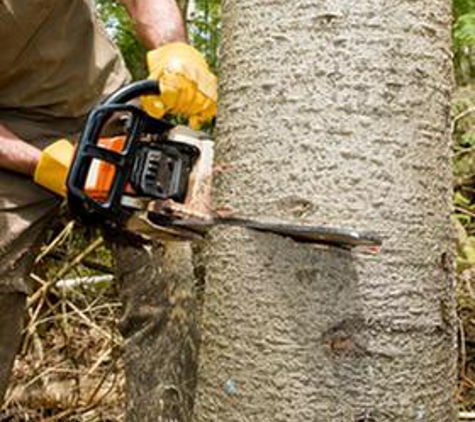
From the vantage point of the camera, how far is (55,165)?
1710mm

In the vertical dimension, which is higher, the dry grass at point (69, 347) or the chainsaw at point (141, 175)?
the chainsaw at point (141, 175)

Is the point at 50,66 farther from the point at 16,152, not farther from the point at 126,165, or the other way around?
the point at 126,165

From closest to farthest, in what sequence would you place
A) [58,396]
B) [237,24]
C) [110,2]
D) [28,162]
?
1. [237,24]
2. [28,162]
3. [58,396]
4. [110,2]

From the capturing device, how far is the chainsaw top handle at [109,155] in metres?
1.33

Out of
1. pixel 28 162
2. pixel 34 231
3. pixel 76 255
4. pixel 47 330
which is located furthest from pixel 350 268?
pixel 47 330

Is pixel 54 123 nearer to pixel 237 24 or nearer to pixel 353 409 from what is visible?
pixel 237 24

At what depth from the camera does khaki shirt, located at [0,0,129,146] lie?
6.22 ft

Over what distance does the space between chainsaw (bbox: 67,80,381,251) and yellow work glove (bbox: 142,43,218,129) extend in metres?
0.06

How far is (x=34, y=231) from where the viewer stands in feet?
6.93

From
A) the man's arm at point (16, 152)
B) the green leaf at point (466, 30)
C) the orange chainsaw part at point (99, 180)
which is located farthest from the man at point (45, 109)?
the green leaf at point (466, 30)

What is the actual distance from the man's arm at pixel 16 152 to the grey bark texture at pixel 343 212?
967mm

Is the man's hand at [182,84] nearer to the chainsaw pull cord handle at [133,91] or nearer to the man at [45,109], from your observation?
the chainsaw pull cord handle at [133,91]

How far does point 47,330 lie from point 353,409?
2.47 m

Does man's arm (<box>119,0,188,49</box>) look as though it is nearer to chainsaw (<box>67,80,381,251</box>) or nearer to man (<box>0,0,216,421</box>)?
man (<box>0,0,216,421</box>)
